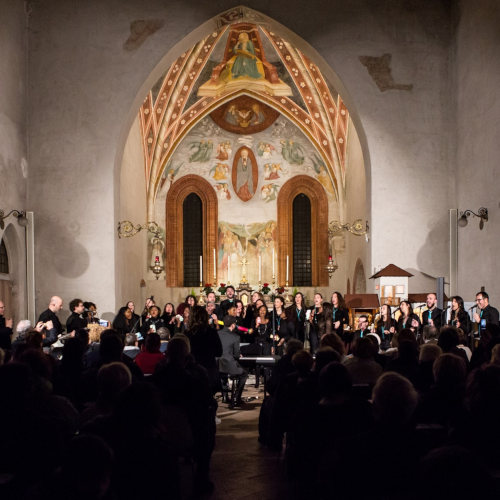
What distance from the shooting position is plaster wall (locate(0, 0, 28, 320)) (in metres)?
12.9

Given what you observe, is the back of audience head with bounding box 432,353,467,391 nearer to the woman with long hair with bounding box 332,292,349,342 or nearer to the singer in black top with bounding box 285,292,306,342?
the singer in black top with bounding box 285,292,306,342

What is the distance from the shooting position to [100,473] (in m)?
2.21

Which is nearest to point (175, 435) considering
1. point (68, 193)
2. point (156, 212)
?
point (68, 193)

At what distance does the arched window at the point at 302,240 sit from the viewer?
24.1 metres

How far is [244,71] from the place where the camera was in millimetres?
21625

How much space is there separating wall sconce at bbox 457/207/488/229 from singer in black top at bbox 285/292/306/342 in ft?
12.5

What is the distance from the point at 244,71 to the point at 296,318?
11888 millimetres

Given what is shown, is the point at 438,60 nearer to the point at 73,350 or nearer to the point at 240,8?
the point at 240,8

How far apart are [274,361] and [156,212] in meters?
16.0

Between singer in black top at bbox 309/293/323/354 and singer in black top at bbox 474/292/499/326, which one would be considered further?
singer in black top at bbox 309/293/323/354

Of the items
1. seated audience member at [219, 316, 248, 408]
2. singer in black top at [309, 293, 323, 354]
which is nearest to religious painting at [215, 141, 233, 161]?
singer in black top at [309, 293, 323, 354]

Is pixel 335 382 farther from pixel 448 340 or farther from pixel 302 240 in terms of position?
pixel 302 240

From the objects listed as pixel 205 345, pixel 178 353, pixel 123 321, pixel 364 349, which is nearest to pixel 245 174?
pixel 123 321

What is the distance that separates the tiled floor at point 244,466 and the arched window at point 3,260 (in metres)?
6.88
